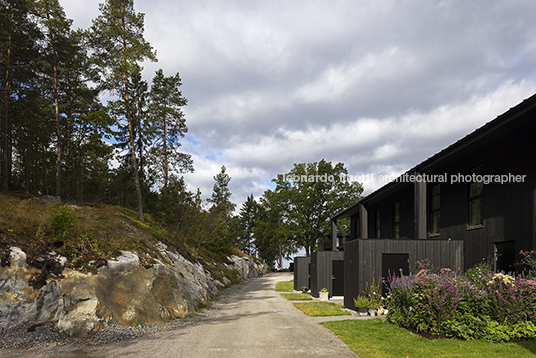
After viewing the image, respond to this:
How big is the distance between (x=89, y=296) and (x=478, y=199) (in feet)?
42.2

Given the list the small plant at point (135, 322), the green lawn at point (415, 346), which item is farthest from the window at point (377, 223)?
the small plant at point (135, 322)

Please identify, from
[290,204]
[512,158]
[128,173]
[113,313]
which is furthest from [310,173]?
[113,313]

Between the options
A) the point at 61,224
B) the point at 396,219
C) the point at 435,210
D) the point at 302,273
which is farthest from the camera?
the point at 302,273

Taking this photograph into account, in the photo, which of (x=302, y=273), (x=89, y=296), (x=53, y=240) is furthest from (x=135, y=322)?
(x=302, y=273)

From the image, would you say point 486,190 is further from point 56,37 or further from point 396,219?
point 56,37

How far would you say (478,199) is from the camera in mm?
11859

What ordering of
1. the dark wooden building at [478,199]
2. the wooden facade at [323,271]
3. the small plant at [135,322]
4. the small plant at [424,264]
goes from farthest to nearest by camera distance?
the wooden facade at [323,271] → the small plant at [424,264] → the dark wooden building at [478,199] → the small plant at [135,322]

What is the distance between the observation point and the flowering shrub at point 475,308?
24.8ft

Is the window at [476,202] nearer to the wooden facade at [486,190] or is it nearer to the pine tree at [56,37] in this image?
the wooden facade at [486,190]

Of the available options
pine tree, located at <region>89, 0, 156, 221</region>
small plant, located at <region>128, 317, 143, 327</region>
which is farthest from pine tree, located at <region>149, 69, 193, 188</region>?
small plant, located at <region>128, 317, 143, 327</region>

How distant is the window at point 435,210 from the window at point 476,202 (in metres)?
2.12

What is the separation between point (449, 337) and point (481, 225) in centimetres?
529

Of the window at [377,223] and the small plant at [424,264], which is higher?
the window at [377,223]

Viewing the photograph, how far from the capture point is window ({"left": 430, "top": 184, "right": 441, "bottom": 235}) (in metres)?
14.4
